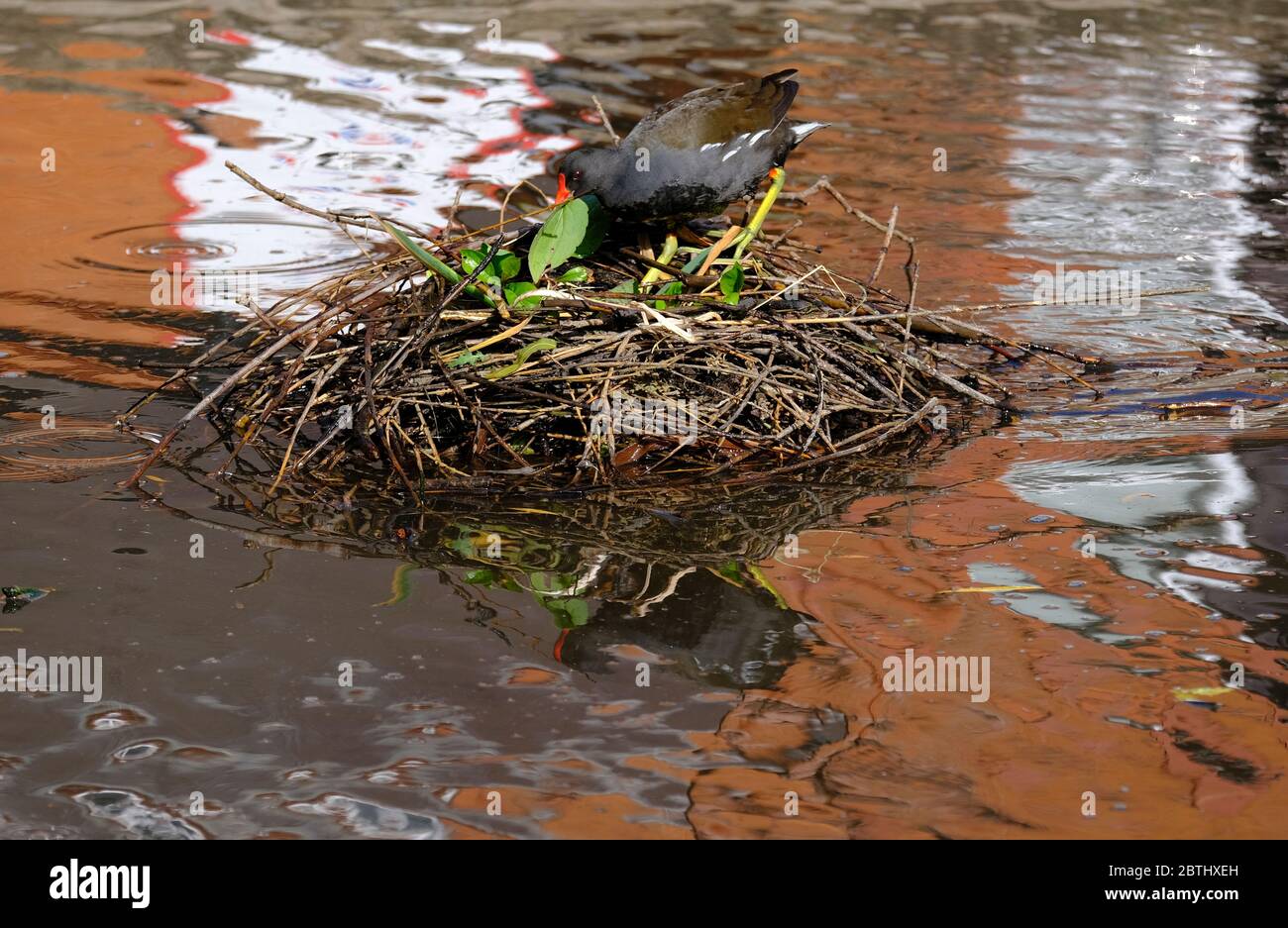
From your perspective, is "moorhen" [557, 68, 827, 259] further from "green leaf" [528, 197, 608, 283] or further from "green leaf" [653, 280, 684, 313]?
"green leaf" [653, 280, 684, 313]

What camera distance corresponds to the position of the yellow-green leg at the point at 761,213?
527 cm

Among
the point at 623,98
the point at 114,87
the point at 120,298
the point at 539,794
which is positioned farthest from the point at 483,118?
the point at 539,794

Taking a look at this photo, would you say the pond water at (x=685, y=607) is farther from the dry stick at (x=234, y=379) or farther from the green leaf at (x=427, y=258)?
the green leaf at (x=427, y=258)

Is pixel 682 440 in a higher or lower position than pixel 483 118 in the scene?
lower

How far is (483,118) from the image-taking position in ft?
36.8

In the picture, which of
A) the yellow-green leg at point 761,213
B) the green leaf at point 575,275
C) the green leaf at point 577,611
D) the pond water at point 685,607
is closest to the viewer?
the pond water at point 685,607

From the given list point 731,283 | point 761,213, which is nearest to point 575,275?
point 731,283

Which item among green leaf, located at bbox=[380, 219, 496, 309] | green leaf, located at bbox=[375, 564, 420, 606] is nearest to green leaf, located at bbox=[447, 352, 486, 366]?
green leaf, located at bbox=[380, 219, 496, 309]

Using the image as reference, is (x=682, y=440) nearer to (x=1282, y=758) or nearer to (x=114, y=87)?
(x=1282, y=758)

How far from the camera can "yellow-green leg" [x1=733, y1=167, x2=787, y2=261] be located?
527cm

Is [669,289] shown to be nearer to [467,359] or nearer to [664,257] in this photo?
[664,257]

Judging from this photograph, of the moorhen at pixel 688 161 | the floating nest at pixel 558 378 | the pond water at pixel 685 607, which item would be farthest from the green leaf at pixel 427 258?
the pond water at pixel 685 607

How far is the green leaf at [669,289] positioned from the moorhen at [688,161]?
0.81ft
